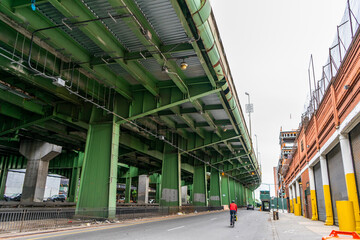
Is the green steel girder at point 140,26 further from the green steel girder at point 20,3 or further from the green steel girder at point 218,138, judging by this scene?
the green steel girder at point 218,138

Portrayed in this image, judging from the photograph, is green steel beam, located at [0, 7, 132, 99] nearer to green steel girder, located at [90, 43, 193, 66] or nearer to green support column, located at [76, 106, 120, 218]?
green steel girder, located at [90, 43, 193, 66]

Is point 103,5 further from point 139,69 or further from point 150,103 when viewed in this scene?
point 150,103

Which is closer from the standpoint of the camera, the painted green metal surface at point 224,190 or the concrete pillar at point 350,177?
the concrete pillar at point 350,177

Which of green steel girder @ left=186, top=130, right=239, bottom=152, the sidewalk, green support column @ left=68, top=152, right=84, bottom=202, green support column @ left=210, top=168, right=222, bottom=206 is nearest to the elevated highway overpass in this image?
green steel girder @ left=186, top=130, right=239, bottom=152

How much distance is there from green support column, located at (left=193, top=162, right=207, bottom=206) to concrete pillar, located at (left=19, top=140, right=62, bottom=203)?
20.8 m

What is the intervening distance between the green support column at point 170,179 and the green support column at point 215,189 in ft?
65.2

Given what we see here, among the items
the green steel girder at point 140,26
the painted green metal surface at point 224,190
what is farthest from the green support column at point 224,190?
the green steel girder at point 140,26

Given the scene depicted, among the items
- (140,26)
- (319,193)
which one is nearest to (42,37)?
(140,26)

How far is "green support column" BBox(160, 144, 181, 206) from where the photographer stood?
1177 inches

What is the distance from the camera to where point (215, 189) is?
49750 mm

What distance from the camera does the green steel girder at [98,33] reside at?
10.5m

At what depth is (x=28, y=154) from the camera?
33.9m

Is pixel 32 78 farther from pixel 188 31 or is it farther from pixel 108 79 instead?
pixel 188 31

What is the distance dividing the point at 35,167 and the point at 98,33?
27.4m
